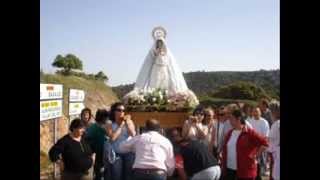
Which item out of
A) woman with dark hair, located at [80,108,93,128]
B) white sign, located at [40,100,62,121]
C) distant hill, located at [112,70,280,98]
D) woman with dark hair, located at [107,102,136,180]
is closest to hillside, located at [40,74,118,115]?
distant hill, located at [112,70,280,98]

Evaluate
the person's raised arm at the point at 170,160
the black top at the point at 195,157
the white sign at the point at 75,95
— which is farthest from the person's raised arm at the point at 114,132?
the white sign at the point at 75,95

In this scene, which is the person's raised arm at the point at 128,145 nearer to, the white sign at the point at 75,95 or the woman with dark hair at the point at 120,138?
the woman with dark hair at the point at 120,138

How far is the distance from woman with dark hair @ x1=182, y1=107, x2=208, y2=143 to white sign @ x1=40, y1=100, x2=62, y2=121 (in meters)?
1.77

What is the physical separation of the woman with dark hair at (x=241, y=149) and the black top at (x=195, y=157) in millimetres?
285

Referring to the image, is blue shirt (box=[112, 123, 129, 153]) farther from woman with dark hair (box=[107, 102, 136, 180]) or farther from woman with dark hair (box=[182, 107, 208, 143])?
woman with dark hair (box=[182, 107, 208, 143])

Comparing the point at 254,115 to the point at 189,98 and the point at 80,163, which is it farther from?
the point at 80,163

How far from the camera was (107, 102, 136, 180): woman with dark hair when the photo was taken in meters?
5.94

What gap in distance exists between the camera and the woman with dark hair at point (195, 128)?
623 cm

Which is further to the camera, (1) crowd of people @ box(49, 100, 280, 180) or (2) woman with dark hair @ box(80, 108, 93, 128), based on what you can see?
(2) woman with dark hair @ box(80, 108, 93, 128)

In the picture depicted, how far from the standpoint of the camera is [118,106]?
599 centimetres

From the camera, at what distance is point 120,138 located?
596 centimetres

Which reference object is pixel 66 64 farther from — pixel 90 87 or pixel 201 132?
pixel 201 132
